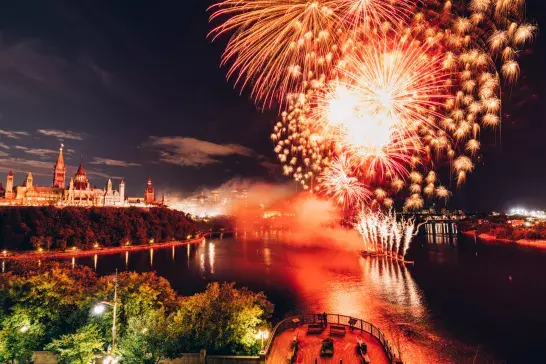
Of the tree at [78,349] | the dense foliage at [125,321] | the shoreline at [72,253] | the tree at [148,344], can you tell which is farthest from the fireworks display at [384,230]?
the shoreline at [72,253]

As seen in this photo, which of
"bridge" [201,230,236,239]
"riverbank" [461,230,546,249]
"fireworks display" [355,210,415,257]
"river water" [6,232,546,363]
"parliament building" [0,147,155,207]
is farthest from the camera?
"bridge" [201,230,236,239]

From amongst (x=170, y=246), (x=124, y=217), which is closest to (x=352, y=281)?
(x=170, y=246)

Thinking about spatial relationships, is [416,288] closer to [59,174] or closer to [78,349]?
[78,349]

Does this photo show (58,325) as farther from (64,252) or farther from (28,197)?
(28,197)

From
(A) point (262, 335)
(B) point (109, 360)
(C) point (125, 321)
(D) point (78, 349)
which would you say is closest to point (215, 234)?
(C) point (125, 321)

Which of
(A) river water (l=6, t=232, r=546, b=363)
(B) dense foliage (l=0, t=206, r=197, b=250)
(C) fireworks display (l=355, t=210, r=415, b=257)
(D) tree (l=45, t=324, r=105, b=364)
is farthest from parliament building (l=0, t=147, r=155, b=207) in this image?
(D) tree (l=45, t=324, r=105, b=364)

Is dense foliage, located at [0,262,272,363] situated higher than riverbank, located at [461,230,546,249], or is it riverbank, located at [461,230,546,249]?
dense foliage, located at [0,262,272,363]

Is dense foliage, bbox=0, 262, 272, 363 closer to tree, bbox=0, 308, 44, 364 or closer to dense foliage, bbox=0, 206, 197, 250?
tree, bbox=0, 308, 44, 364
